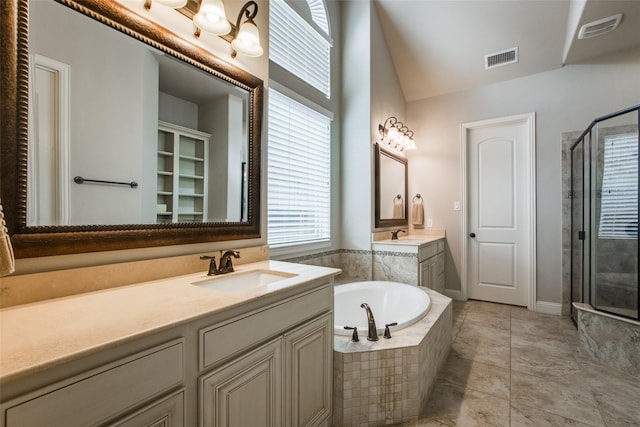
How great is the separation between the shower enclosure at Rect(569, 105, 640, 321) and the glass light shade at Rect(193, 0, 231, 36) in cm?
300

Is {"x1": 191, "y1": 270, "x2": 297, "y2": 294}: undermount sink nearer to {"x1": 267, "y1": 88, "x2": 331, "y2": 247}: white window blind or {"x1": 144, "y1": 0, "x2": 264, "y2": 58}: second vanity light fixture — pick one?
{"x1": 267, "y1": 88, "x2": 331, "y2": 247}: white window blind

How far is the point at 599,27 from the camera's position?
2.61 meters

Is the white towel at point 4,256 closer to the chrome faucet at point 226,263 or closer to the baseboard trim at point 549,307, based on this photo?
the chrome faucet at point 226,263

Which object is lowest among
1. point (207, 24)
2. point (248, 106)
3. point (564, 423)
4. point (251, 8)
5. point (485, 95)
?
point (564, 423)

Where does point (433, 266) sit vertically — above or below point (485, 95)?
below

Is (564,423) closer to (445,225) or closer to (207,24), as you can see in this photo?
(445,225)

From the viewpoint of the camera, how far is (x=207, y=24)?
4.54ft

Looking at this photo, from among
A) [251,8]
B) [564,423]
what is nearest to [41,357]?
[251,8]

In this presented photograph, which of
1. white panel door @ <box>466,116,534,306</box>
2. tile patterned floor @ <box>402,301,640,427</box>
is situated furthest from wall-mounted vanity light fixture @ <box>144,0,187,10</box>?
white panel door @ <box>466,116,534,306</box>

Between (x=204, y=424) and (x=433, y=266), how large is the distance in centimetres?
299

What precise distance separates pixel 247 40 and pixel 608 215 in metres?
3.25

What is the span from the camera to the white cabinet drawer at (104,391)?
0.58 m

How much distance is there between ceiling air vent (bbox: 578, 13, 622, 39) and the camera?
2510 millimetres

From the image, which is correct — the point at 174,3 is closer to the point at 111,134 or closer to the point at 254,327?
the point at 111,134
